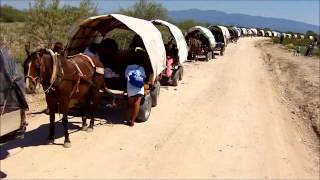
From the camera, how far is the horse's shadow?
9.97 m

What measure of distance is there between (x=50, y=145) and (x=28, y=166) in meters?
1.31

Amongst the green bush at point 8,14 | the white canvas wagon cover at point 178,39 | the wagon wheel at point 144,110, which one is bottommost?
the green bush at point 8,14

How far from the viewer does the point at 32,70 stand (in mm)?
8930

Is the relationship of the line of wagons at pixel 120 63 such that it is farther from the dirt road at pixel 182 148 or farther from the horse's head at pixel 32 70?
the dirt road at pixel 182 148

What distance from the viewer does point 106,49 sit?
13367mm

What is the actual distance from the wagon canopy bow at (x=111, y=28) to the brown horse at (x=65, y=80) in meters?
1.49

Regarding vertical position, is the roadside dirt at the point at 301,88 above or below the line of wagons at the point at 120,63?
below

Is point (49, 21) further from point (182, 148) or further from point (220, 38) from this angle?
point (220, 38)

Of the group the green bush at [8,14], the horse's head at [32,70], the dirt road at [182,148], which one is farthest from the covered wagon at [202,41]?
the green bush at [8,14]

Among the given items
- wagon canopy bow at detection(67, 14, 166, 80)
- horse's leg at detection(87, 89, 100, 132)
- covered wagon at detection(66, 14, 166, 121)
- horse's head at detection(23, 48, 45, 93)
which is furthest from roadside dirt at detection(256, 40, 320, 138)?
horse's head at detection(23, 48, 45, 93)

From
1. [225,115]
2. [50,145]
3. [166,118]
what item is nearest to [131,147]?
[50,145]

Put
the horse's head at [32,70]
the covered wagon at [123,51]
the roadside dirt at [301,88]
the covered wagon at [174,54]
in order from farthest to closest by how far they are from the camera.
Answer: the covered wagon at [174,54]
the roadside dirt at [301,88]
the covered wagon at [123,51]
the horse's head at [32,70]

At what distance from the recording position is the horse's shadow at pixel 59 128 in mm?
9969

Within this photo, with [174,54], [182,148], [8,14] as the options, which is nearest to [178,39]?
[174,54]
